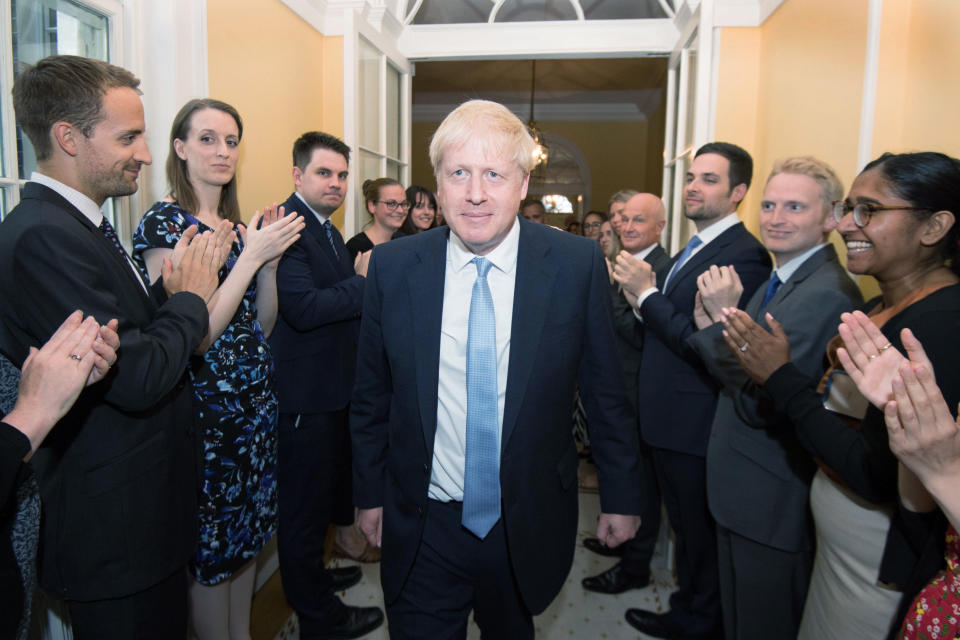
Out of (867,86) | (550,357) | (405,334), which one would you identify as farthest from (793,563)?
(867,86)

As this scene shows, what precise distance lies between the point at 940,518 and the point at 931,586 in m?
0.13

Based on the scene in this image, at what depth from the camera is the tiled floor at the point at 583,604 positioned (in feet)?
7.92

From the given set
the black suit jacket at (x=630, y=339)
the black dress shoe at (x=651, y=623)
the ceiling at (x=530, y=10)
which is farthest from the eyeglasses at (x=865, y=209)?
the ceiling at (x=530, y=10)

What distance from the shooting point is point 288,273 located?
6.99 ft

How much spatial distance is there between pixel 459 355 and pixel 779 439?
1005 mm

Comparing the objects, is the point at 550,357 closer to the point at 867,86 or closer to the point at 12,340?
the point at 12,340

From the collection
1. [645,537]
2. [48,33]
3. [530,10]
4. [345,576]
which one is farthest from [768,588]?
[530,10]

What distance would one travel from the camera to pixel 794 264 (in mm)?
1827

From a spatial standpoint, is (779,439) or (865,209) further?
(779,439)

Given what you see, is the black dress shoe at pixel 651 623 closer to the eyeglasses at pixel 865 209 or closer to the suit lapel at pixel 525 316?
the suit lapel at pixel 525 316

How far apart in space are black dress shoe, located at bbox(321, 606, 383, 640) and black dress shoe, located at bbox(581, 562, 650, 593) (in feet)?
3.21

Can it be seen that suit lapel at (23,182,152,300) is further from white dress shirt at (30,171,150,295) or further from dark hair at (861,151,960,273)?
dark hair at (861,151,960,273)

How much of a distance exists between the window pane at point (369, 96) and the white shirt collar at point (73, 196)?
8.04 feet

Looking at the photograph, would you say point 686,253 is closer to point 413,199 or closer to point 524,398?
point 524,398
